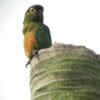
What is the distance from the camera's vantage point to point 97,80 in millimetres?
6566

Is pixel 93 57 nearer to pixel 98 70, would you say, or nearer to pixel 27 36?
pixel 98 70

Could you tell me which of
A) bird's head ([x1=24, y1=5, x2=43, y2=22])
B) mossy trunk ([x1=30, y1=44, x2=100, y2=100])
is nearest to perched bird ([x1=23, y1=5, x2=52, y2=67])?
bird's head ([x1=24, y1=5, x2=43, y2=22])

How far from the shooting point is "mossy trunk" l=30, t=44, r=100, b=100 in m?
6.39

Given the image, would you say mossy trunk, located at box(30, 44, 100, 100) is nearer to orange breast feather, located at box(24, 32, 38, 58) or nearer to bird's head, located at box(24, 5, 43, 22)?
orange breast feather, located at box(24, 32, 38, 58)

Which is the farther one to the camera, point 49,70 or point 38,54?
point 38,54

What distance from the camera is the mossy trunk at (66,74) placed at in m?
6.39

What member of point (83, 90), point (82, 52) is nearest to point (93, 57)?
point (82, 52)

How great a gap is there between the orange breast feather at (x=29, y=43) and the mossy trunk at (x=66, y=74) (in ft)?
4.36

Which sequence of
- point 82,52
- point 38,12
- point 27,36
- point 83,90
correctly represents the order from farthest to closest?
point 38,12
point 27,36
point 82,52
point 83,90

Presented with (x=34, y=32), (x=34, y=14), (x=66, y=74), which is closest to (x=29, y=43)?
(x=34, y=32)

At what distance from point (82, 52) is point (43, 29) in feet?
8.26

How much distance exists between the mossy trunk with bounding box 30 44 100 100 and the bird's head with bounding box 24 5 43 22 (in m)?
2.54

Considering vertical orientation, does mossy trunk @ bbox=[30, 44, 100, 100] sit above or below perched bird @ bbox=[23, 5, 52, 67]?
below

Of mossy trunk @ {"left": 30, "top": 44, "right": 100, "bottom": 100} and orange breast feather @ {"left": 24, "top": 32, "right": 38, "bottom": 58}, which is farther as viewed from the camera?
orange breast feather @ {"left": 24, "top": 32, "right": 38, "bottom": 58}
